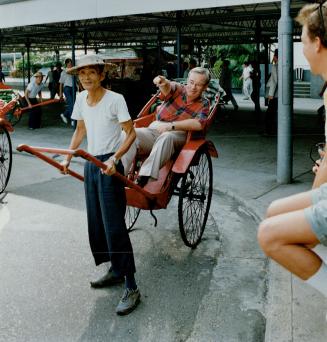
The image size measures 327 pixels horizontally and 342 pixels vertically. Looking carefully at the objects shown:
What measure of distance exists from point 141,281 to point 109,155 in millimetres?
1132

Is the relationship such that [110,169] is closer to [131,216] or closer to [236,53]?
[131,216]

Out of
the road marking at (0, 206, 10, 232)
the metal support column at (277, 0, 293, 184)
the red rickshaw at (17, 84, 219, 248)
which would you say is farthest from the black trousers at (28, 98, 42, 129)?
the red rickshaw at (17, 84, 219, 248)

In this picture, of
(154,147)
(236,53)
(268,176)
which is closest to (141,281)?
(154,147)

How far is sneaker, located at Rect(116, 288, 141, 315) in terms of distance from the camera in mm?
3895

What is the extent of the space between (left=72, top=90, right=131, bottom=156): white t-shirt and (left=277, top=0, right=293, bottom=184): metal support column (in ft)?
13.2

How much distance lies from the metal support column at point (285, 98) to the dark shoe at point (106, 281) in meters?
3.92

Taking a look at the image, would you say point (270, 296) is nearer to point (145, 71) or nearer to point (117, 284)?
point (117, 284)

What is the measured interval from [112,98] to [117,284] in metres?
1.51

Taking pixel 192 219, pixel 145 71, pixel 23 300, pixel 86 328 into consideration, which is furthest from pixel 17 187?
pixel 145 71

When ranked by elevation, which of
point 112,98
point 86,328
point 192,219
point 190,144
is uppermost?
point 112,98

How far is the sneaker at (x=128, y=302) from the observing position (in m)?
3.89

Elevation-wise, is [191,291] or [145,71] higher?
→ [145,71]

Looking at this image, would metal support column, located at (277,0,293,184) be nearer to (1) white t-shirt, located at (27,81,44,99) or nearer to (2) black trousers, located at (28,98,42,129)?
(2) black trousers, located at (28,98,42,129)

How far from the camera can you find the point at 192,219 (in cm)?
537
